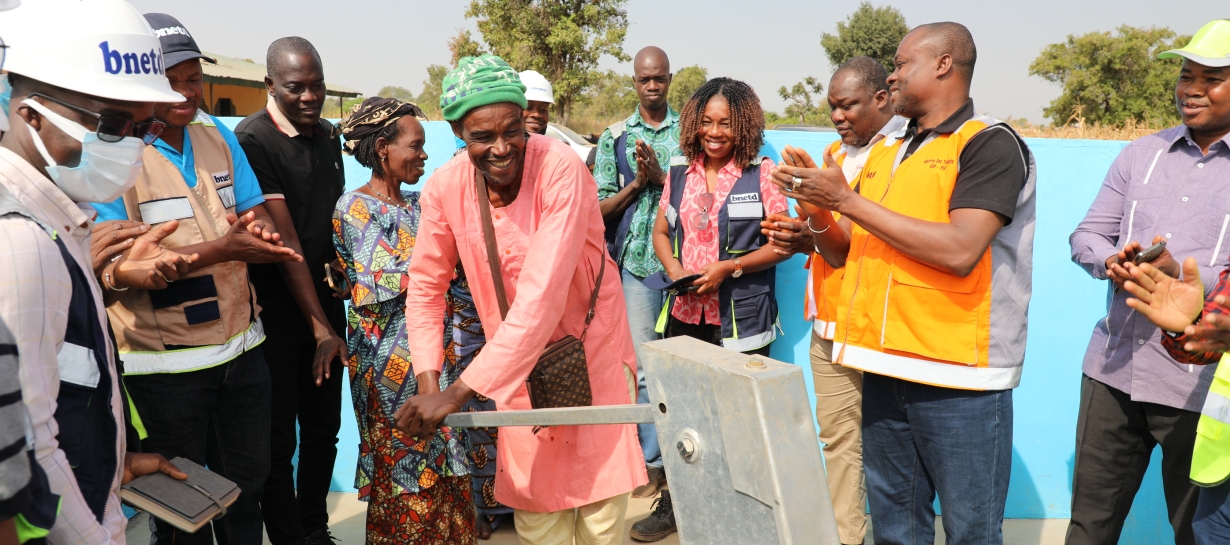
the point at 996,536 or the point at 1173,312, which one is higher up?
the point at 1173,312

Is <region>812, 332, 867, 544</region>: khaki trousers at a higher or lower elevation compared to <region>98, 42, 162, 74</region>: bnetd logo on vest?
lower

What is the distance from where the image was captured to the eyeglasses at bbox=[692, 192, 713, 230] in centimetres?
379

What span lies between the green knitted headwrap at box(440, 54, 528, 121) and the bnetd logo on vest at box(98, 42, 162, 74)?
700mm

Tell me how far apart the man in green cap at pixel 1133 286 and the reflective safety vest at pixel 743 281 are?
1302 millimetres

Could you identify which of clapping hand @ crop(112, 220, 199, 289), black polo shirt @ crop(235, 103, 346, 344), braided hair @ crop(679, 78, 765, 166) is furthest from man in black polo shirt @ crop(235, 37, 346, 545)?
braided hair @ crop(679, 78, 765, 166)

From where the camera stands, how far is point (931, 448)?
8.21 ft

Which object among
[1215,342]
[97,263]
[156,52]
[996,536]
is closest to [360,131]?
[97,263]

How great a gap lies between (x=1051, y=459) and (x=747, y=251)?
6.30ft

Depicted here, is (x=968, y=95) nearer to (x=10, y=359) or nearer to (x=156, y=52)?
(x=156, y=52)

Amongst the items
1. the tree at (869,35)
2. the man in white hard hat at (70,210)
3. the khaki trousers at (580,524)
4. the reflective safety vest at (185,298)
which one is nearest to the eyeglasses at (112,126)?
the man in white hard hat at (70,210)

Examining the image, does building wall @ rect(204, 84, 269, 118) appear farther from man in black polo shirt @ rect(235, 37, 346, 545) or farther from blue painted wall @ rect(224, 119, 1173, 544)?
blue painted wall @ rect(224, 119, 1173, 544)

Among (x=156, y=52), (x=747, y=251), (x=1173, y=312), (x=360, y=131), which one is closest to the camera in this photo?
(x=156, y=52)

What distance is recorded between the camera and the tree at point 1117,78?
24312 mm

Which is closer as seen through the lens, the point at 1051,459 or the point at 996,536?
the point at 996,536
